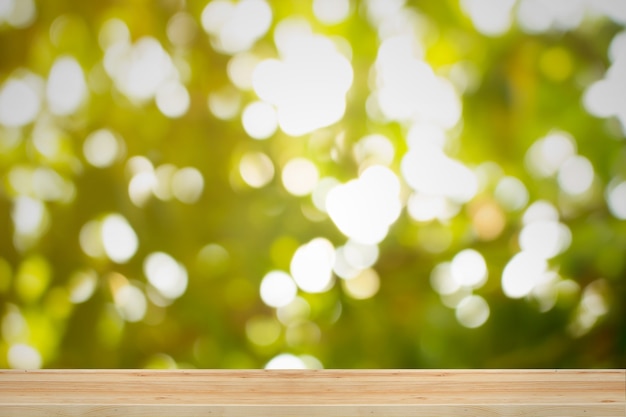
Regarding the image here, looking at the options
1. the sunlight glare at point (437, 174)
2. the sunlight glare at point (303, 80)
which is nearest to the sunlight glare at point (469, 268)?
the sunlight glare at point (437, 174)

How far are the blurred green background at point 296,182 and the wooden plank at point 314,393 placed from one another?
0.17 feet

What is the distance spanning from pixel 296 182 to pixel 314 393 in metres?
0.52

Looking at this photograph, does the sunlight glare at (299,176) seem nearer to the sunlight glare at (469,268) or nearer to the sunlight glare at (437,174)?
the sunlight glare at (437,174)

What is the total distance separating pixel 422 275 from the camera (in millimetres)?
1412

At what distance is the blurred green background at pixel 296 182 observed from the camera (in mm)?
1388

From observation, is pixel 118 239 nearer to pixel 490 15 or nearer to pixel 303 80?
pixel 303 80

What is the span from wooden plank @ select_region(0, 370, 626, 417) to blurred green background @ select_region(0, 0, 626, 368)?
5 centimetres

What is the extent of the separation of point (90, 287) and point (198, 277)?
0.91 feet

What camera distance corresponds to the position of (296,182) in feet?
4.58

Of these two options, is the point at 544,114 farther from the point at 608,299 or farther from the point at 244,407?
the point at 244,407

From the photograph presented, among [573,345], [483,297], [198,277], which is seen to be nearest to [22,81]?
[198,277]

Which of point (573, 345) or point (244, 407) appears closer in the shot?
point (244, 407)

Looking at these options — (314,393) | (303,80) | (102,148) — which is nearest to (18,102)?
(102,148)

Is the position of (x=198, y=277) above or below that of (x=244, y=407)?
above
